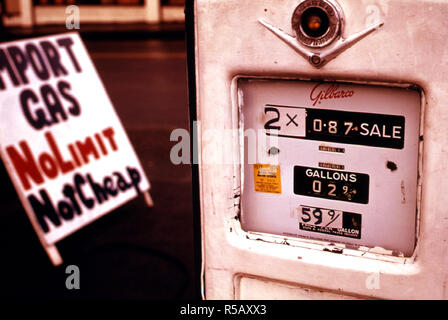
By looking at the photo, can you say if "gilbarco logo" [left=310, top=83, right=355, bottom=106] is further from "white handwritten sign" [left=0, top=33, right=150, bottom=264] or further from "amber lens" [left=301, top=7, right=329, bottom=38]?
"white handwritten sign" [left=0, top=33, right=150, bottom=264]

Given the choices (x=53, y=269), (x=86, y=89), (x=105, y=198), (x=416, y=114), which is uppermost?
(x=416, y=114)

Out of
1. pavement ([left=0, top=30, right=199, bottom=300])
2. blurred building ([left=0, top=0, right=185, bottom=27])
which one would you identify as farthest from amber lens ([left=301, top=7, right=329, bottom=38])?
blurred building ([left=0, top=0, right=185, bottom=27])

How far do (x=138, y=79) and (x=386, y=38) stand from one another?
8191 mm

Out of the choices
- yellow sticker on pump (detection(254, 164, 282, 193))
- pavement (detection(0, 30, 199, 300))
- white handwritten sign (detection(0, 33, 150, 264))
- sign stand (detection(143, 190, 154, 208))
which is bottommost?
pavement (detection(0, 30, 199, 300))

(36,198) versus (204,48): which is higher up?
(204,48)

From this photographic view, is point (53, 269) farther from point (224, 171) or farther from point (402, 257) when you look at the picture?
point (402, 257)

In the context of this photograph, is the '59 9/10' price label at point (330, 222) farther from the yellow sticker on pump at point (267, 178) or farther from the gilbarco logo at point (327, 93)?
the gilbarco logo at point (327, 93)

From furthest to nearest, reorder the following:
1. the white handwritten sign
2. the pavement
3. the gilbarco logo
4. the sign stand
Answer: the sign stand < the white handwritten sign < the pavement < the gilbarco logo

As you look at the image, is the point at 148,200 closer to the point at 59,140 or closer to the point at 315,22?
the point at 59,140

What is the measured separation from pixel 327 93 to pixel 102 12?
16.8 metres

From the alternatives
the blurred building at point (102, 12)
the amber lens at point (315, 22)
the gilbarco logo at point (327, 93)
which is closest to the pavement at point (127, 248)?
the gilbarco logo at point (327, 93)

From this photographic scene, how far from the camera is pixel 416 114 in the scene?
57.7 inches

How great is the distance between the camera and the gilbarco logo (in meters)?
1.53

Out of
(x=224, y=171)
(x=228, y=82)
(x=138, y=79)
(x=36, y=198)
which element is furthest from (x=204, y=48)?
(x=138, y=79)
